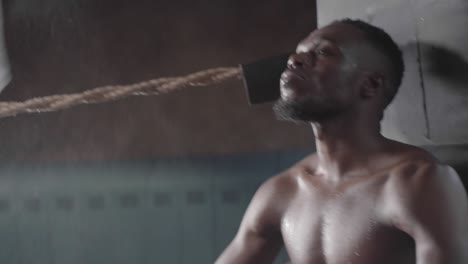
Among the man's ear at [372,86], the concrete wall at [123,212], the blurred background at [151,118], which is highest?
the man's ear at [372,86]

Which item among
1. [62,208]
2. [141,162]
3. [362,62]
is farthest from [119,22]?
[362,62]

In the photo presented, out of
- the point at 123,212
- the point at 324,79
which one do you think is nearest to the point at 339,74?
the point at 324,79

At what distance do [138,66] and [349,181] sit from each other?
2.86 ft

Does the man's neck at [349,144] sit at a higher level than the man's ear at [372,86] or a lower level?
Result: lower

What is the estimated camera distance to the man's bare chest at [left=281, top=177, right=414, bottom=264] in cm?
65

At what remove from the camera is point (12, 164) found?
1.50 m

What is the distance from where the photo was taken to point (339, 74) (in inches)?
28.7

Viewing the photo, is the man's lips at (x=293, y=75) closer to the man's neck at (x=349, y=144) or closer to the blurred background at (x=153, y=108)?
the man's neck at (x=349, y=144)

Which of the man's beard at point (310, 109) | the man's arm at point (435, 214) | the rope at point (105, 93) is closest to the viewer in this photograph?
the man's arm at point (435, 214)

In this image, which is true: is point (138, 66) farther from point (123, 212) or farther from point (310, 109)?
point (310, 109)

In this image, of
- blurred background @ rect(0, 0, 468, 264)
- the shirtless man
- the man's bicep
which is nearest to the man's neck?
the shirtless man

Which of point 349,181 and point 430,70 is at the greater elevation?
point 430,70

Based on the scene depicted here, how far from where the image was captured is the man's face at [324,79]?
72 centimetres

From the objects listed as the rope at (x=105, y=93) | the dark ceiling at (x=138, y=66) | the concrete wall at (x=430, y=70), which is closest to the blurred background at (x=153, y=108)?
the dark ceiling at (x=138, y=66)
